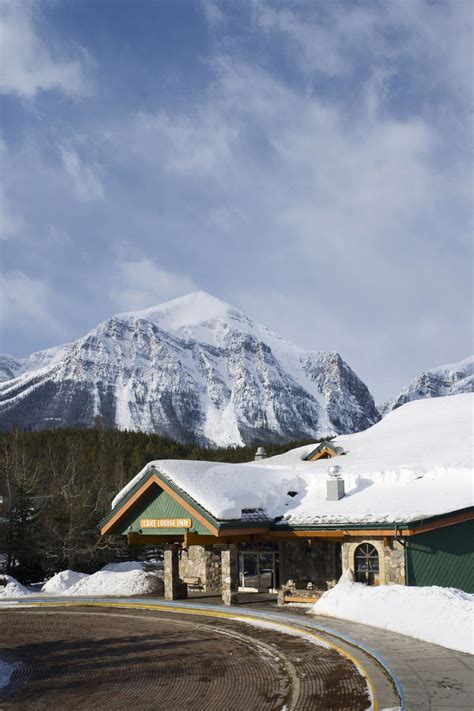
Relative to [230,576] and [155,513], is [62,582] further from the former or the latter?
[230,576]

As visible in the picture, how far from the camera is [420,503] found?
76.5 feet

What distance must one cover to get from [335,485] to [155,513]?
685 centimetres

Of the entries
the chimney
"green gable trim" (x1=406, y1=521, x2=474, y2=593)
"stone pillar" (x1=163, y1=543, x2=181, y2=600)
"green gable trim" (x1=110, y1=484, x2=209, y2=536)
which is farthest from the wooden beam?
"green gable trim" (x1=406, y1=521, x2=474, y2=593)

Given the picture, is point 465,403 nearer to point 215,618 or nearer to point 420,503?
point 420,503

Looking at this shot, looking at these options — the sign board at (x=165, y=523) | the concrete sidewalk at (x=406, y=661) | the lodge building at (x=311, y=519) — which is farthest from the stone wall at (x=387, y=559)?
the sign board at (x=165, y=523)

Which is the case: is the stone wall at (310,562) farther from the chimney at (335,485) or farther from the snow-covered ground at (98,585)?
the snow-covered ground at (98,585)

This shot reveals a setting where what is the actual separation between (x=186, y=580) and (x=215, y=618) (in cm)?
701

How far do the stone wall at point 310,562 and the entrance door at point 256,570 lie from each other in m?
0.89

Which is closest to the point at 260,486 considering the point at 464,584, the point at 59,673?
the point at 464,584

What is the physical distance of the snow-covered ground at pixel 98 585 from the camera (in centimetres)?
2869

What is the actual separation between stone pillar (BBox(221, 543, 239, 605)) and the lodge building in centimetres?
3

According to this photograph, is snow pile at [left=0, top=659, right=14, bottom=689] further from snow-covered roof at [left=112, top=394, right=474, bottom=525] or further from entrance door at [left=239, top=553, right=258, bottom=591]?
entrance door at [left=239, top=553, right=258, bottom=591]

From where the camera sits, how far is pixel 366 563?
2323 centimetres

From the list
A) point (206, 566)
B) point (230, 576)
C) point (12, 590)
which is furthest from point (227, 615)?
point (12, 590)
